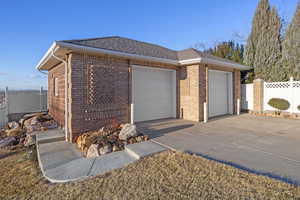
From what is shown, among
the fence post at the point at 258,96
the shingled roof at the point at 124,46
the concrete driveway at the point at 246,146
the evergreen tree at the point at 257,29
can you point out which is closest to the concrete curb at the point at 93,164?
the concrete driveway at the point at 246,146

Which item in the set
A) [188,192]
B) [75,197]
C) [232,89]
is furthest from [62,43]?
[232,89]

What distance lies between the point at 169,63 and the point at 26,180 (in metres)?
6.52

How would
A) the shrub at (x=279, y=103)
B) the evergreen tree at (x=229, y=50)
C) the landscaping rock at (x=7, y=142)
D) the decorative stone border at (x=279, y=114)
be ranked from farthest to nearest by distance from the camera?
1. the evergreen tree at (x=229, y=50)
2. the shrub at (x=279, y=103)
3. the decorative stone border at (x=279, y=114)
4. the landscaping rock at (x=7, y=142)

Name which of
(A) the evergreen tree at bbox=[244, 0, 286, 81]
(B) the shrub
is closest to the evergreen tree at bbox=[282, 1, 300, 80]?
(A) the evergreen tree at bbox=[244, 0, 286, 81]

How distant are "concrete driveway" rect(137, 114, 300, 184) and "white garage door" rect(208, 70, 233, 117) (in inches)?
126

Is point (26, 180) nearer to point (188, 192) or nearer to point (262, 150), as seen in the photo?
point (188, 192)

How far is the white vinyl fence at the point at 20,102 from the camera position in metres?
8.63

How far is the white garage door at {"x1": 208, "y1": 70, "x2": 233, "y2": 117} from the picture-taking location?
28.8ft

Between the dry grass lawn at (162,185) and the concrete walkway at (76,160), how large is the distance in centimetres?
20

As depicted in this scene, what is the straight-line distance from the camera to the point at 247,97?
10609 millimetres

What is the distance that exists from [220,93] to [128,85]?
19.5 ft

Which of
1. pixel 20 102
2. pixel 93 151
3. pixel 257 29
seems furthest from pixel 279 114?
pixel 20 102

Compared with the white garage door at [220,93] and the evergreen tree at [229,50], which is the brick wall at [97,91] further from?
the evergreen tree at [229,50]

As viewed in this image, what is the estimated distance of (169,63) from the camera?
24.4 feet
